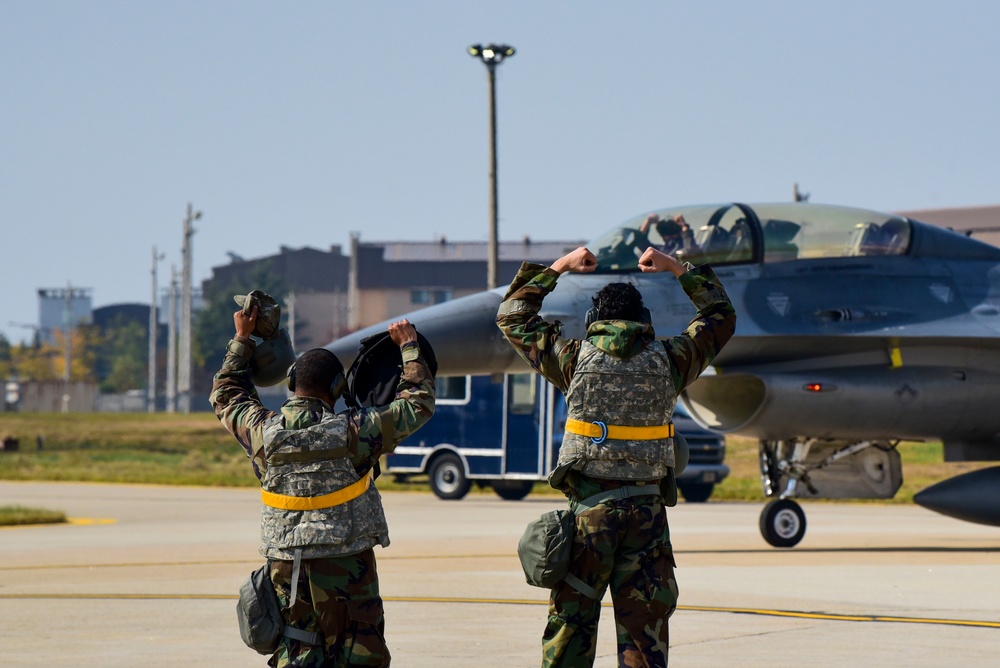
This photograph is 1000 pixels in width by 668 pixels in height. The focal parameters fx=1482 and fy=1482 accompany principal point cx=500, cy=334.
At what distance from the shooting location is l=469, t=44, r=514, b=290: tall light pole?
26641 millimetres

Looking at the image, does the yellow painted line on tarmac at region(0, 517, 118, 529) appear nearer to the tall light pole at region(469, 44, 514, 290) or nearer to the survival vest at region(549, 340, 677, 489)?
the tall light pole at region(469, 44, 514, 290)

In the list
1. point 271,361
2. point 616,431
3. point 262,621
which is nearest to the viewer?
point 262,621

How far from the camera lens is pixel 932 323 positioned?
14.1m

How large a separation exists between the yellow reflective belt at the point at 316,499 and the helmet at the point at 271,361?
0.69 m

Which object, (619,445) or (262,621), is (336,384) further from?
(619,445)

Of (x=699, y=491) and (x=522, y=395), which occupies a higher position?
(x=522, y=395)

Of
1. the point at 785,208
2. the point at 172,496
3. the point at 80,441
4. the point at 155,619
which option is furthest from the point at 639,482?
the point at 80,441

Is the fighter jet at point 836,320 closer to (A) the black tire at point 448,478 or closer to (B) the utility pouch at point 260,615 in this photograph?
(B) the utility pouch at point 260,615

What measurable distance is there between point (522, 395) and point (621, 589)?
62.9 ft

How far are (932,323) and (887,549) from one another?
292cm

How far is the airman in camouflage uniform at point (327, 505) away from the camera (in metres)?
A: 5.96

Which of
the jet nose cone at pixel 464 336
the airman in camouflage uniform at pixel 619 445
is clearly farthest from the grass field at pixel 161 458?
the airman in camouflage uniform at pixel 619 445

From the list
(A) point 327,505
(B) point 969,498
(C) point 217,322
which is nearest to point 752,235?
(B) point 969,498

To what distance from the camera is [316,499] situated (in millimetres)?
6082
